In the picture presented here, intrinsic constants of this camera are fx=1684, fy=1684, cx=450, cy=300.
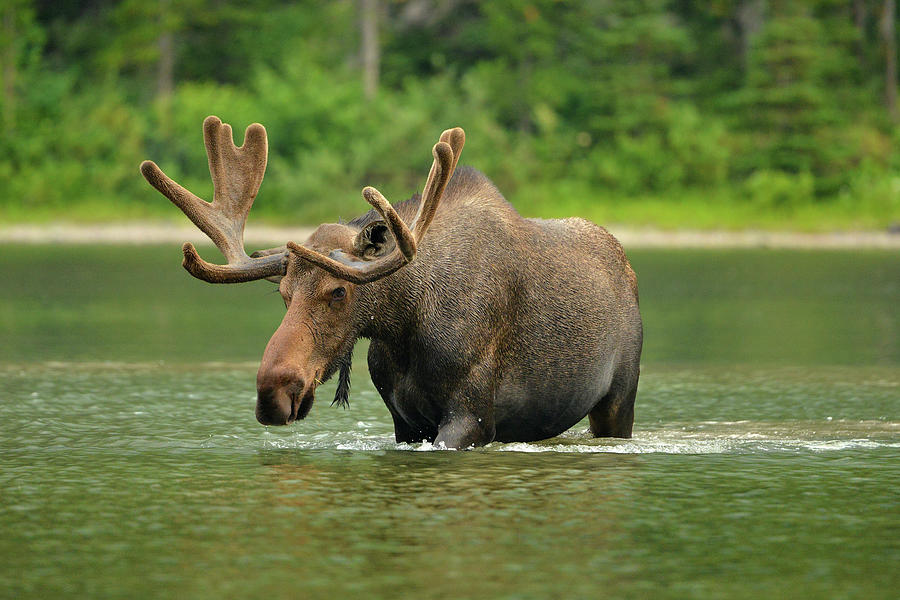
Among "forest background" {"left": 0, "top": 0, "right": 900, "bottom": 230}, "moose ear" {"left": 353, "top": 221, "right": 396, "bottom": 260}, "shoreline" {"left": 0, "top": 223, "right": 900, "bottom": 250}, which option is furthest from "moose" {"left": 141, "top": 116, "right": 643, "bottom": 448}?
"forest background" {"left": 0, "top": 0, "right": 900, "bottom": 230}

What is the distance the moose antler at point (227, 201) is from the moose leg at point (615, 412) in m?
2.59

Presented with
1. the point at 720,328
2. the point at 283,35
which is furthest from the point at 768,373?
the point at 283,35

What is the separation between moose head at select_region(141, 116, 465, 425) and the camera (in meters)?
9.35

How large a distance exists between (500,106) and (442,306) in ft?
159

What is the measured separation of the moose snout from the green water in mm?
416

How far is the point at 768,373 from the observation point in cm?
1662

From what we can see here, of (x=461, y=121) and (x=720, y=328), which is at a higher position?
(x=461, y=121)

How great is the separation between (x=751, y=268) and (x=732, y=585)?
29848 millimetres

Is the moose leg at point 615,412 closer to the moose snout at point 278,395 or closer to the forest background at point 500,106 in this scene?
the moose snout at point 278,395

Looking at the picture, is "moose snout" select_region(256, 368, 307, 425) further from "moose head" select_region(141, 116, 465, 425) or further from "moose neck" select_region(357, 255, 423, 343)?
"moose neck" select_region(357, 255, 423, 343)

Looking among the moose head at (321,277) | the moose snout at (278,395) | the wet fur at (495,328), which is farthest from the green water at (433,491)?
the moose head at (321,277)

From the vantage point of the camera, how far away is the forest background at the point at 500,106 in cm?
5119

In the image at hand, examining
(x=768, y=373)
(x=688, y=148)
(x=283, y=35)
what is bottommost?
(x=768, y=373)

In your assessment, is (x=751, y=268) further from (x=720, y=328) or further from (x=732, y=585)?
(x=732, y=585)
